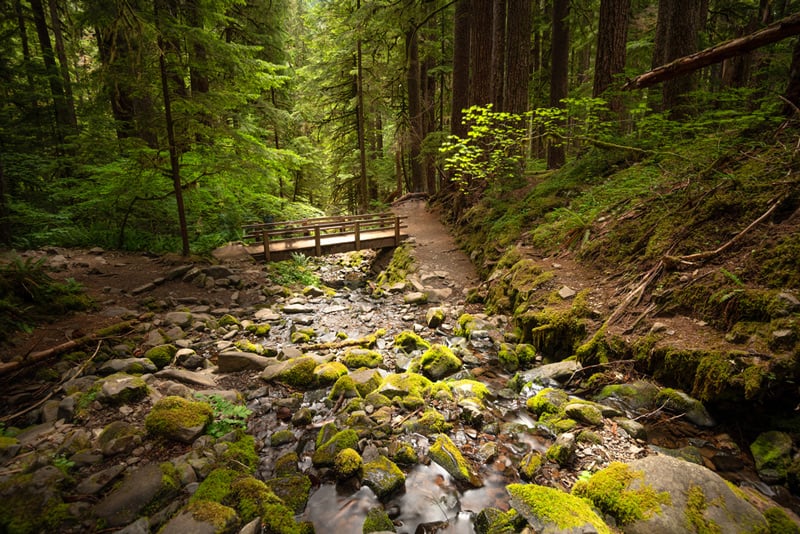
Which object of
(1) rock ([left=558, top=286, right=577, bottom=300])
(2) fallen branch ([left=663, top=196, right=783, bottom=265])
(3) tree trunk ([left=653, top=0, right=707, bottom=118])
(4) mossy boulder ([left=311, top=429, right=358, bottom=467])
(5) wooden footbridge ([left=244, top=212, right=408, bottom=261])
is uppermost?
(3) tree trunk ([left=653, top=0, right=707, bottom=118])

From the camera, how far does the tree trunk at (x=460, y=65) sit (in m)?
13.0

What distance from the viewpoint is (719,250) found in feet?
13.5

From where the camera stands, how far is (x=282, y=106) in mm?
18594

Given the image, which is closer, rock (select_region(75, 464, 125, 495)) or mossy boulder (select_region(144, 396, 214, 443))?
rock (select_region(75, 464, 125, 495))

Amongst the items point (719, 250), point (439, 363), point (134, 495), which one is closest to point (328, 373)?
point (439, 363)

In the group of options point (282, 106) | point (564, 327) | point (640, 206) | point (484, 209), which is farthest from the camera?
point (282, 106)

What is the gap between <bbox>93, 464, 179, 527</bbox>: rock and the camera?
273 centimetres

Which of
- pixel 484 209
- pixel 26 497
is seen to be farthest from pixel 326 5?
pixel 26 497

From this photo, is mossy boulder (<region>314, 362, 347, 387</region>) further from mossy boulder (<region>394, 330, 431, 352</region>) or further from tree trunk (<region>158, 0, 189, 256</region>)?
tree trunk (<region>158, 0, 189, 256</region>)

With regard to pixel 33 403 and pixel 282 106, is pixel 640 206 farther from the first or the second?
pixel 282 106

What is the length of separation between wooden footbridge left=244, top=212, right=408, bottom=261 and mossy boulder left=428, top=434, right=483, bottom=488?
865cm

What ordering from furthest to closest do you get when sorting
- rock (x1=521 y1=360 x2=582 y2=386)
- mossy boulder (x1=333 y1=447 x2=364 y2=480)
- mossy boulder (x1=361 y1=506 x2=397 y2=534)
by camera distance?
rock (x1=521 y1=360 x2=582 y2=386) → mossy boulder (x1=333 y1=447 x2=364 y2=480) → mossy boulder (x1=361 y1=506 x2=397 y2=534)

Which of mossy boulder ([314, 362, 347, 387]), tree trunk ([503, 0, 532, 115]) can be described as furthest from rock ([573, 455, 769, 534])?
tree trunk ([503, 0, 532, 115])

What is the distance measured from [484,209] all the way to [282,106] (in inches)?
542
